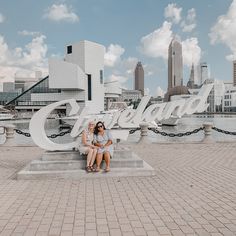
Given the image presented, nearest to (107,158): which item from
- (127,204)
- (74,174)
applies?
(74,174)

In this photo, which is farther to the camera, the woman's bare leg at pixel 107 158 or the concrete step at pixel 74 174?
the woman's bare leg at pixel 107 158

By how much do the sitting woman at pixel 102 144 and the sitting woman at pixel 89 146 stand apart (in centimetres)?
13

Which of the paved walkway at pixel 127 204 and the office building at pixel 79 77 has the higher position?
the office building at pixel 79 77

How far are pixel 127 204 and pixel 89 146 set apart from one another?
2756mm

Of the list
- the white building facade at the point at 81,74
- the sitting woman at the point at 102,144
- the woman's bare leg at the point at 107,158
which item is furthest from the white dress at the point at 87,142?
the white building facade at the point at 81,74

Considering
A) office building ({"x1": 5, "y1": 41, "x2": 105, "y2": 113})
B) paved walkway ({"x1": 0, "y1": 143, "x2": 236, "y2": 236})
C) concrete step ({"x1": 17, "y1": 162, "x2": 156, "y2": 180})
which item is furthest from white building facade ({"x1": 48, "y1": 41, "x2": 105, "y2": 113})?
concrete step ({"x1": 17, "y1": 162, "x2": 156, "y2": 180})

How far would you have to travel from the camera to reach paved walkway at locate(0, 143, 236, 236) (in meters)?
4.45

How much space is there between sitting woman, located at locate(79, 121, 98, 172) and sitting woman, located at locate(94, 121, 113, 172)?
13 centimetres

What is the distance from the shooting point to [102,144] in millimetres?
8039

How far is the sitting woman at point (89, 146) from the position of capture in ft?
25.7

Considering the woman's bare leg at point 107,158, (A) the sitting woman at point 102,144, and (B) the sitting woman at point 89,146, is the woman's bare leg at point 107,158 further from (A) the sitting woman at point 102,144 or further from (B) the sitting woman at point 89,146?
(B) the sitting woman at point 89,146

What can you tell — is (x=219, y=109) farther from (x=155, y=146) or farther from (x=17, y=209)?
(x=17, y=209)

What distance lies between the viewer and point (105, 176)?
25.2ft

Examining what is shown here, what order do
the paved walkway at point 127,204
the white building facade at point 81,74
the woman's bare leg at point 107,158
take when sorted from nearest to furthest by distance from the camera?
the paved walkway at point 127,204
the woman's bare leg at point 107,158
the white building facade at point 81,74
